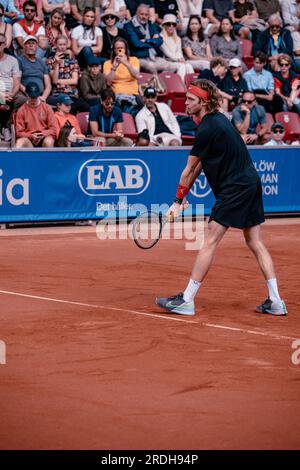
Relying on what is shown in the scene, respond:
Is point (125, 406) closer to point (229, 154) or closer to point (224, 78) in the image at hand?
point (229, 154)

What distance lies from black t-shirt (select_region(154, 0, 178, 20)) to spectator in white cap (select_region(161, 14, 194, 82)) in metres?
0.68

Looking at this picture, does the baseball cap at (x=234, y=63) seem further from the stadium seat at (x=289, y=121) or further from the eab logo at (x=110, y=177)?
the eab logo at (x=110, y=177)

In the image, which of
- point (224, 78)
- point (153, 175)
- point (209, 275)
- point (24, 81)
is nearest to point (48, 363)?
point (209, 275)

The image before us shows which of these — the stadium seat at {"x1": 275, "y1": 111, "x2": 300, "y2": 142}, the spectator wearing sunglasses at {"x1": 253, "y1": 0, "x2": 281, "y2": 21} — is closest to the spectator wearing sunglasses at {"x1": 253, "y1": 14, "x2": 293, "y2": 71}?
the spectator wearing sunglasses at {"x1": 253, "y1": 0, "x2": 281, "y2": 21}

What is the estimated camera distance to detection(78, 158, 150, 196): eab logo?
1614cm

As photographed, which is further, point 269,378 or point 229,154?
point 229,154

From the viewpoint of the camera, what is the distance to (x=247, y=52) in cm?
2267

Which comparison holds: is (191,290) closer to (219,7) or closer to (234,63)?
(234,63)

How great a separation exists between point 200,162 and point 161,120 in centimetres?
888

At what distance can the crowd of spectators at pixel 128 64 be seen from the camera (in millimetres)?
16984

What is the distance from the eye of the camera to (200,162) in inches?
380

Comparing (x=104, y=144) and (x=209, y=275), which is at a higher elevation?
(x=104, y=144)

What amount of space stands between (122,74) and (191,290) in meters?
10.2

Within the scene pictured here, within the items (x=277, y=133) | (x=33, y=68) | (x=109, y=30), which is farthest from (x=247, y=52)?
(x=33, y=68)
